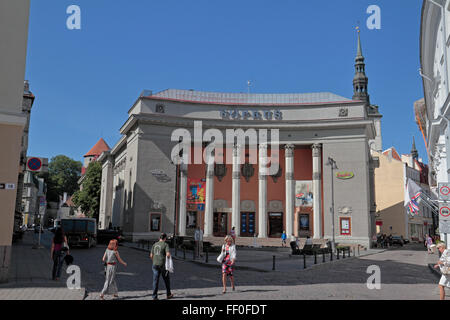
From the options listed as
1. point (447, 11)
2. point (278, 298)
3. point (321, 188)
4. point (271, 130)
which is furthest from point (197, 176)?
point (278, 298)

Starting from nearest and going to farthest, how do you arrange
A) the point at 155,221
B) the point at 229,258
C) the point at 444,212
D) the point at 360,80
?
the point at 229,258, the point at 444,212, the point at 155,221, the point at 360,80

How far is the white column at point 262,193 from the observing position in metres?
49.9

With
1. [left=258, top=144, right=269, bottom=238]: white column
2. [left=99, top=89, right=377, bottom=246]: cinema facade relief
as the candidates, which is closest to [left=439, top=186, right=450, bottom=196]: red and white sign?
[left=99, top=89, right=377, bottom=246]: cinema facade relief

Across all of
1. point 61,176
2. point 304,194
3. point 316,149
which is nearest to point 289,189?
point 304,194

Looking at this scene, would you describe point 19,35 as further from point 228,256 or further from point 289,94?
point 289,94

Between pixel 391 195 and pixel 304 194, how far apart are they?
2726 centimetres

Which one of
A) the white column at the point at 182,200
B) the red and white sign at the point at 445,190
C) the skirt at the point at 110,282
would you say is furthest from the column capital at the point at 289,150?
the skirt at the point at 110,282

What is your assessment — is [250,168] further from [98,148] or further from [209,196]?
[98,148]

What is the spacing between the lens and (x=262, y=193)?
5028 centimetres

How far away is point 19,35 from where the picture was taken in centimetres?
1639

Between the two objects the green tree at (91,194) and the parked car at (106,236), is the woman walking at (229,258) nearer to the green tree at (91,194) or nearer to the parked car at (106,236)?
the parked car at (106,236)

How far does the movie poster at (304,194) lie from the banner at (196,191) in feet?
36.2

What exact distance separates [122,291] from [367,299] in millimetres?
7506

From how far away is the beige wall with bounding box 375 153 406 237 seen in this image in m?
69.3
